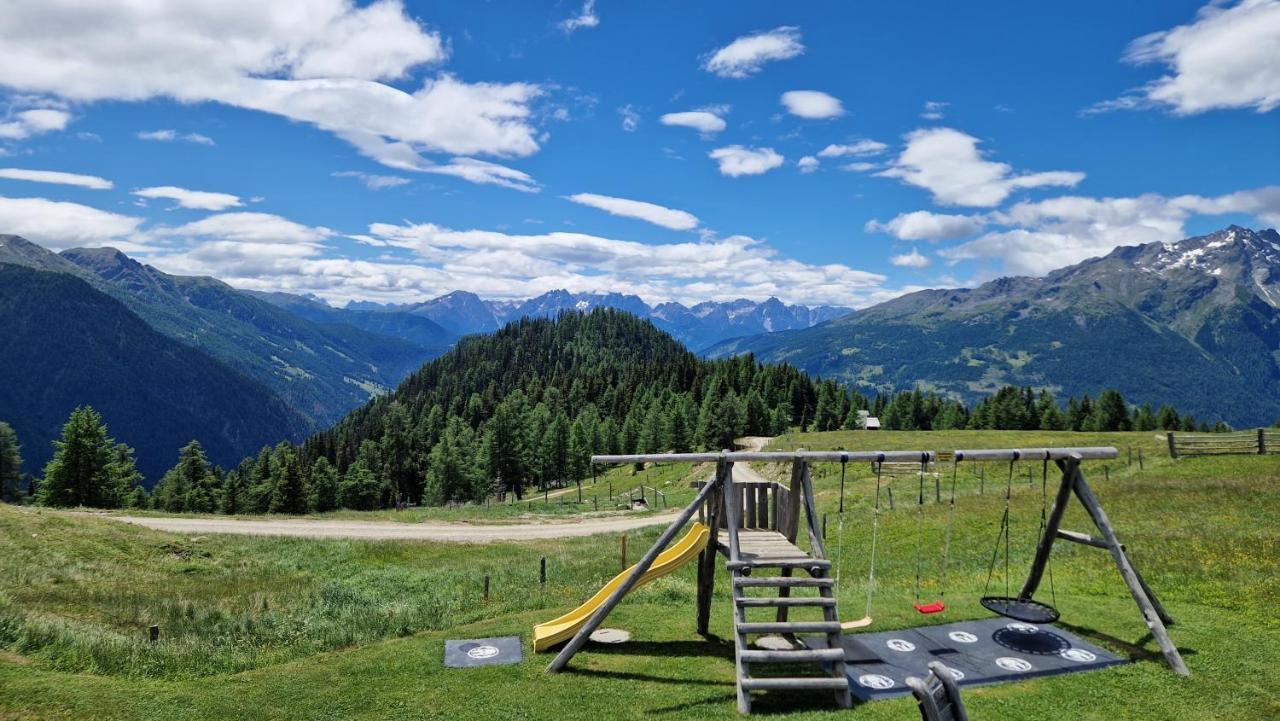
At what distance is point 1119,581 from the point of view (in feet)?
59.0

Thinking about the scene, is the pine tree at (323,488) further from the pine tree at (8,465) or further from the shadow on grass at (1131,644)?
the shadow on grass at (1131,644)

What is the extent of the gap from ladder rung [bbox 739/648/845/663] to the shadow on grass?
631 centimetres

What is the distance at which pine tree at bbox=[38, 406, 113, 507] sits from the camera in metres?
64.2

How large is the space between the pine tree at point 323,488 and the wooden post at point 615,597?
96901 millimetres

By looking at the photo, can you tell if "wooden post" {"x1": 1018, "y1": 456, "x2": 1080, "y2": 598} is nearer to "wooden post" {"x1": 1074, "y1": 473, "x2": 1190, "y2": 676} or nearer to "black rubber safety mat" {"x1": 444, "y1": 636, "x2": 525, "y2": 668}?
"wooden post" {"x1": 1074, "y1": 473, "x2": 1190, "y2": 676}

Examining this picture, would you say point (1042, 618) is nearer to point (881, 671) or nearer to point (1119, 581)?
point (881, 671)

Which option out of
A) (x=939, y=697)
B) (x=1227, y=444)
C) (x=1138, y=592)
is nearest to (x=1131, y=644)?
(x=1138, y=592)

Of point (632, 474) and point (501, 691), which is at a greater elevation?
point (501, 691)

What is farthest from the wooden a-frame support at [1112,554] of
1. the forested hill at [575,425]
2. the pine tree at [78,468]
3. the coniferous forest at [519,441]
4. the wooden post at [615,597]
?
the forested hill at [575,425]

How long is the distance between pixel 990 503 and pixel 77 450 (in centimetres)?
7941

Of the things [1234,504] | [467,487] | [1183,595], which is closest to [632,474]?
[467,487]

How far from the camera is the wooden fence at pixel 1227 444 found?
3709 cm

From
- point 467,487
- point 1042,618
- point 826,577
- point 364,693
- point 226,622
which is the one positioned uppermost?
point 826,577

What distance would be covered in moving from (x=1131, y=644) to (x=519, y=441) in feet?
316
